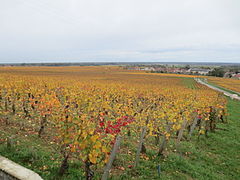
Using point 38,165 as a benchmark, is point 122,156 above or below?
below

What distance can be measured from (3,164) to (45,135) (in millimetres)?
4193

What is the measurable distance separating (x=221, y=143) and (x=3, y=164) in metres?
10.6

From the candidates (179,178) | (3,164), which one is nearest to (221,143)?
(179,178)

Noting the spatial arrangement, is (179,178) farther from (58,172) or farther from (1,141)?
(1,141)

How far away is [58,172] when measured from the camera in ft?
15.8

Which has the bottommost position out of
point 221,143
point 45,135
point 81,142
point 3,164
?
point 221,143

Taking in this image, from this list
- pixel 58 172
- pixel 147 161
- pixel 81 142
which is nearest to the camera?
pixel 81 142

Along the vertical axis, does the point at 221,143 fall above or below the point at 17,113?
below

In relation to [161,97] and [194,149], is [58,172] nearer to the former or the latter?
[194,149]

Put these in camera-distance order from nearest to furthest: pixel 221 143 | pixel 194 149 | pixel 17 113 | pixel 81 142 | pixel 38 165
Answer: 1. pixel 81 142
2. pixel 38 165
3. pixel 194 149
4. pixel 221 143
5. pixel 17 113

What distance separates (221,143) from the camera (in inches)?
377

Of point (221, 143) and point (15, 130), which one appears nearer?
point (15, 130)

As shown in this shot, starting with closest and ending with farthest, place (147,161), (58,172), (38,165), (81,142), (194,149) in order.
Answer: (81,142) → (58,172) → (38,165) → (147,161) → (194,149)

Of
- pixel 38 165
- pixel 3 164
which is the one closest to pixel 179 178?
pixel 38 165
